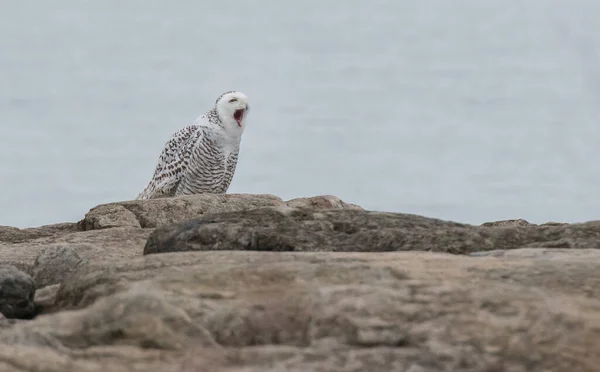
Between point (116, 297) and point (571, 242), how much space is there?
13.2 feet

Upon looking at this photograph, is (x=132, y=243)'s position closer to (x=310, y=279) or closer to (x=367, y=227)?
(x=367, y=227)

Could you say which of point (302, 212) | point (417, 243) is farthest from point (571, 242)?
point (302, 212)

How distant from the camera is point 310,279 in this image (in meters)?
5.75

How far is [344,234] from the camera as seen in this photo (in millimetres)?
7930

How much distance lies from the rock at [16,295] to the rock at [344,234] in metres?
0.95

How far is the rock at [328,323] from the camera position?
496 cm

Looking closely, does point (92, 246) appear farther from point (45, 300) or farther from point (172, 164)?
point (172, 164)

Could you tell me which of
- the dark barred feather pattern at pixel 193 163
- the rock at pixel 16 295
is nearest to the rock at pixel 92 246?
the rock at pixel 16 295

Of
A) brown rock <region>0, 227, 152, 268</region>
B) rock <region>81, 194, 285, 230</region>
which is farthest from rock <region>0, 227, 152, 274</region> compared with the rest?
rock <region>81, 194, 285, 230</region>

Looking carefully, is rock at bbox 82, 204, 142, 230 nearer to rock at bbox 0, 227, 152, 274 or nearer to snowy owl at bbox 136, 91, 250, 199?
rock at bbox 0, 227, 152, 274

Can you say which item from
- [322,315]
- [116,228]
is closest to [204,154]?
[116,228]

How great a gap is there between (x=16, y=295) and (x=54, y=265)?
6.67 feet

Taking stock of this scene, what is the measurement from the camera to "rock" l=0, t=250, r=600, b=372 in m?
4.96

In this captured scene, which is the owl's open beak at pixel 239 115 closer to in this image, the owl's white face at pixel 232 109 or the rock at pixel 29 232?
the owl's white face at pixel 232 109
